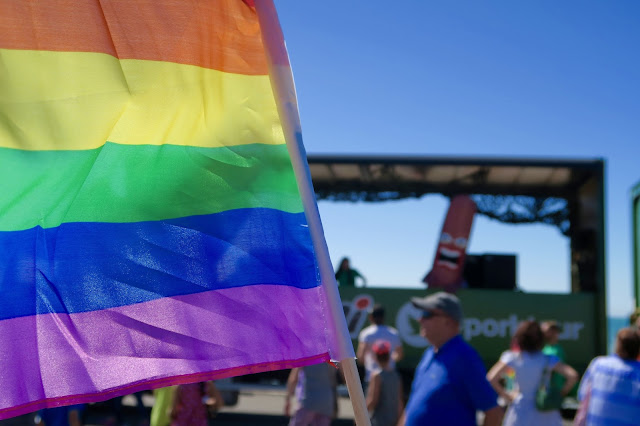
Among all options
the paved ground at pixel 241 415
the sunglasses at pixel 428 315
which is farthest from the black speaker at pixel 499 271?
the sunglasses at pixel 428 315

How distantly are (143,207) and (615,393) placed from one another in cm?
362

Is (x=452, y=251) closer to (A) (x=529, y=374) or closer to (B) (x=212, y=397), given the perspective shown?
(A) (x=529, y=374)

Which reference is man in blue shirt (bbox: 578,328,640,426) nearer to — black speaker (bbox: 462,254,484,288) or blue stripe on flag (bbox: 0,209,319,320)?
blue stripe on flag (bbox: 0,209,319,320)

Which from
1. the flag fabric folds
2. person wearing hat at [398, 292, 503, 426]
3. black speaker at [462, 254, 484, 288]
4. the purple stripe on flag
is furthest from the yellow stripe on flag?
black speaker at [462, 254, 484, 288]

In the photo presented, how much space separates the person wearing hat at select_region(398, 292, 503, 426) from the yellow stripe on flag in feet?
6.23

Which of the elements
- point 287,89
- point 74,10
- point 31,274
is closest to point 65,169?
point 31,274

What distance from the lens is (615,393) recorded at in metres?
4.87

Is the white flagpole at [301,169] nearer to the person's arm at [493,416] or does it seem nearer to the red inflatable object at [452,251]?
the person's arm at [493,416]

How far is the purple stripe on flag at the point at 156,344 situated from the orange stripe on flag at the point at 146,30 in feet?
2.30

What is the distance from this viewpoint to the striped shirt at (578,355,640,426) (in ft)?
15.7

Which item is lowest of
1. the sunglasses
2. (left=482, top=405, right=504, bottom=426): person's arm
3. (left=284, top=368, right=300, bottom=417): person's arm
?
(left=284, top=368, right=300, bottom=417): person's arm

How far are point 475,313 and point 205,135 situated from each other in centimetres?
1071

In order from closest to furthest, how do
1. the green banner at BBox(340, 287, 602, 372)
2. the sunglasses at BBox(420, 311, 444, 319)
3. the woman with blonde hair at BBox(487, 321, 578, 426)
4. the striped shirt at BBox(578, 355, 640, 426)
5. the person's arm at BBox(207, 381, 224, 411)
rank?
1. the sunglasses at BBox(420, 311, 444, 319)
2. the striped shirt at BBox(578, 355, 640, 426)
3. the person's arm at BBox(207, 381, 224, 411)
4. the woman with blonde hair at BBox(487, 321, 578, 426)
5. the green banner at BBox(340, 287, 602, 372)

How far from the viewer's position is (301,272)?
231cm
